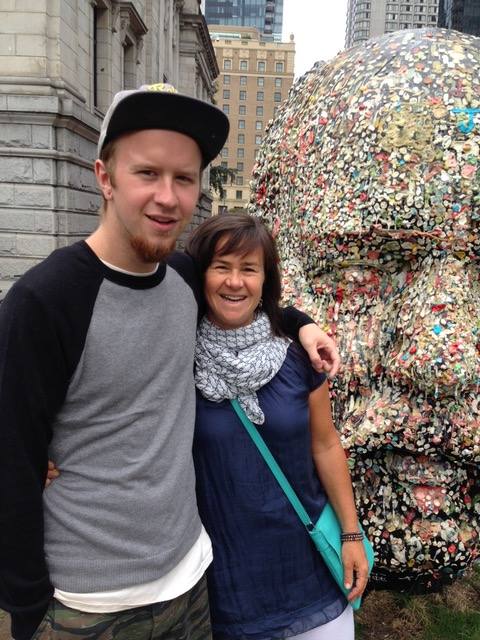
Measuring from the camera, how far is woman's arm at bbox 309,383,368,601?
203 centimetres

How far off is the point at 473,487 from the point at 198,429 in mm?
1518

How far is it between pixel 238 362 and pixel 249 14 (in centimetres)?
13728

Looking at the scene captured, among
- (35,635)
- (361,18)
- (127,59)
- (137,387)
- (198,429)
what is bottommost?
(35,635)

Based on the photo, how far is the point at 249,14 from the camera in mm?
124312

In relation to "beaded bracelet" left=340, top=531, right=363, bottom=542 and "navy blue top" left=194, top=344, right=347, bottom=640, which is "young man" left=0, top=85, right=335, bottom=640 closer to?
"navy blue top" left=194, top=344, right=347, bottom=640

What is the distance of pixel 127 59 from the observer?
17.3 metres

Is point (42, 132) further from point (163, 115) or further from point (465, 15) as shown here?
point (465, 15)

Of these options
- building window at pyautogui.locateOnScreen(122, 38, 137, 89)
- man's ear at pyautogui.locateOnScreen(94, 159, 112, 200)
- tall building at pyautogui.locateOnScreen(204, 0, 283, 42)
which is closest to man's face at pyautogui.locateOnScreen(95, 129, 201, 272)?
man's ear at pyautogui.locateOnScreen(94, 159, 112, 200)

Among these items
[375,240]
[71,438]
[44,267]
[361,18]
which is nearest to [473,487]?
[375,240]

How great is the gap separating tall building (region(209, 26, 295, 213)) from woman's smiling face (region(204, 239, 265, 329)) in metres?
77.1

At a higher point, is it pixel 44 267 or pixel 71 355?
pixel 44 267

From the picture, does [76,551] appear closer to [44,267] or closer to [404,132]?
[44,267]

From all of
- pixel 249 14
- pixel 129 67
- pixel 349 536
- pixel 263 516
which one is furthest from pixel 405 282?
pixel 249 14

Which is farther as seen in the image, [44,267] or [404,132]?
[404,132]
